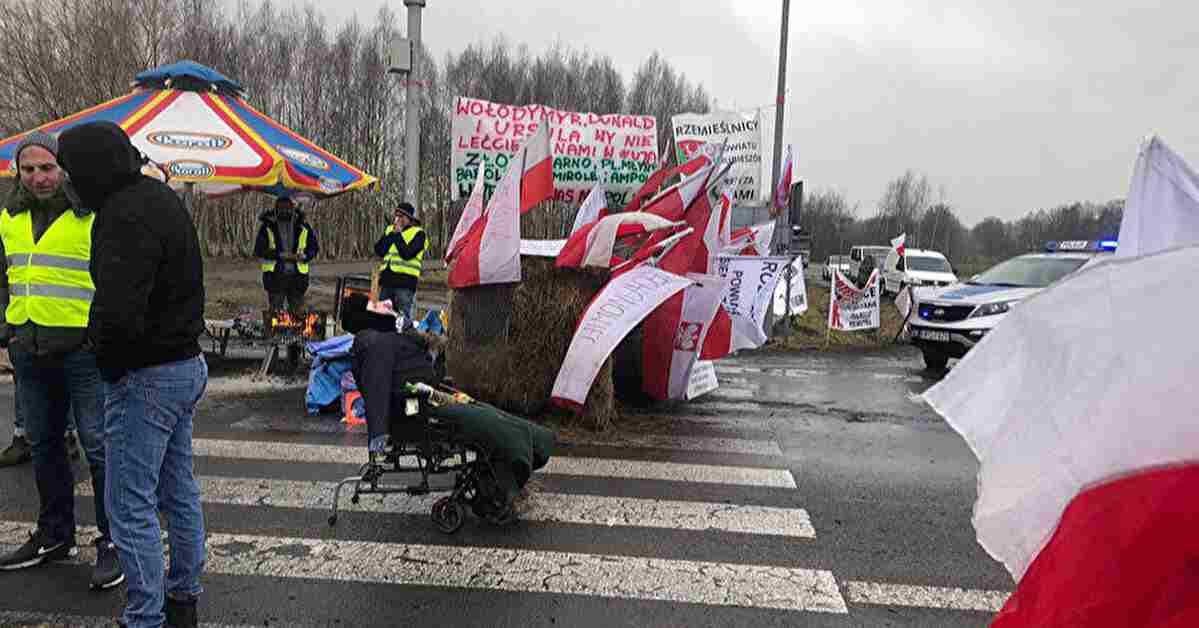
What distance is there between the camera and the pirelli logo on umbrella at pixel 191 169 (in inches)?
365

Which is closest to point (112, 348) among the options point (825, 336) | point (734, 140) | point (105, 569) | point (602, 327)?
point (105, 569)

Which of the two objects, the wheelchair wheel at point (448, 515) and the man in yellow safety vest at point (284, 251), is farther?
the man in yellow safety vest at point (284, 251)

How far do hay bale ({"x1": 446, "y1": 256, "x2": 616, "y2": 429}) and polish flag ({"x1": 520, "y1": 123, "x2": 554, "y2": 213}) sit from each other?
76cm

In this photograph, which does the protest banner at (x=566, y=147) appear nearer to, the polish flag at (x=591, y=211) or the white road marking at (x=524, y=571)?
the polish flag at (x=591, y=211)

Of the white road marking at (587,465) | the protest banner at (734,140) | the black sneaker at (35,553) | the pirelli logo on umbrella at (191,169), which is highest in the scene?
the protest banner at (734,140)

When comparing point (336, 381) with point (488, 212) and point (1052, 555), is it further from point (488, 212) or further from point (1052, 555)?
point (1052, 555)

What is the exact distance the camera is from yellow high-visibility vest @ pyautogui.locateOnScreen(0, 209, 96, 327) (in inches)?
145

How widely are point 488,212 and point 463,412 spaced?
3.13m

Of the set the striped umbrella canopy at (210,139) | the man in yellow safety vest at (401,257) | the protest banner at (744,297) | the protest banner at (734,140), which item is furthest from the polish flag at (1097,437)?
the protest banner at (734,140)

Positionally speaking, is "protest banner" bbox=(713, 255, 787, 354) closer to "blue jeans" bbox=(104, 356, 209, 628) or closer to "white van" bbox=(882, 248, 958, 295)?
"blue jeans" bbox=(104, 356, 209, 628)

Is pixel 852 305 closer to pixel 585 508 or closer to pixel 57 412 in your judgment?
pixel 585 508

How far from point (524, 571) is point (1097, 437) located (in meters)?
3.24

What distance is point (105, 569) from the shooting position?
377 cm

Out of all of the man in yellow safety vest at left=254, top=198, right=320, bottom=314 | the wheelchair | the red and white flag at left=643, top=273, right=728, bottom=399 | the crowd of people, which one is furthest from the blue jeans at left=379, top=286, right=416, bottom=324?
the crowd of people
